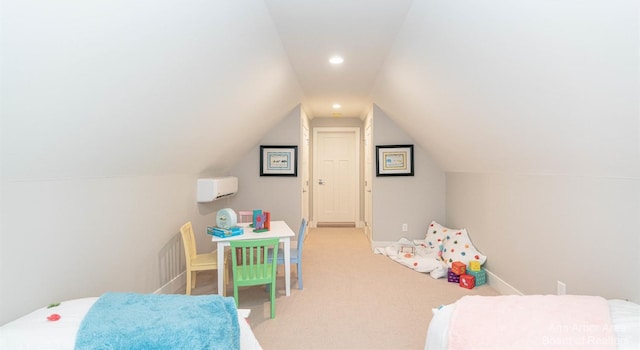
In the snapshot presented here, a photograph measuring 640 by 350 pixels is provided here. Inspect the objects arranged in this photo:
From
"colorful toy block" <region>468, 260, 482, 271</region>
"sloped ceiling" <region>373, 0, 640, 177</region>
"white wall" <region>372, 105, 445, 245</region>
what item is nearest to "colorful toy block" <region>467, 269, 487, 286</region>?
"colorful toy block" <region>468, 260, 482, 271</region>

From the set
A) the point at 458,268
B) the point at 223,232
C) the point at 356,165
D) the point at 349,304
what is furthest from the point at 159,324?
the point at 356,165

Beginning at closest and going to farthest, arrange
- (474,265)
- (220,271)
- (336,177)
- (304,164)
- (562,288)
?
1. (562,288)
2. (220,271)
3. (474,265)
4. (304,164)
5. (336,177)

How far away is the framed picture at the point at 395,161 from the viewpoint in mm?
4836

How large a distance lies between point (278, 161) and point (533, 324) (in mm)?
4069

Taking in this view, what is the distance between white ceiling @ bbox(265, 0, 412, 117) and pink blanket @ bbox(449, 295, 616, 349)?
6.49 feet

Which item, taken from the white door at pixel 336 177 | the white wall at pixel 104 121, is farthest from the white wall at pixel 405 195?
the white wall at pixel 104 121

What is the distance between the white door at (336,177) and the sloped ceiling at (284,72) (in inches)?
133

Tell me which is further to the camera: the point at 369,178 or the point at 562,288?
the point at 369,178

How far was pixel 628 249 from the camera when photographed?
5.80ft

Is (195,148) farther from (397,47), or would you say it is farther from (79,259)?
(397,47)

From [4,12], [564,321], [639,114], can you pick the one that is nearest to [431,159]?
[639,114]

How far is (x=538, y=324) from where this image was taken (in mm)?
1268

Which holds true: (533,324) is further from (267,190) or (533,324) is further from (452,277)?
(267,190)

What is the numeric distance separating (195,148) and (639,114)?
310 centimetres
